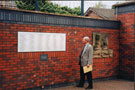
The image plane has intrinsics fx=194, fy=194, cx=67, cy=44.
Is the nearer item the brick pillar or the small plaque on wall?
the small plaque on wall

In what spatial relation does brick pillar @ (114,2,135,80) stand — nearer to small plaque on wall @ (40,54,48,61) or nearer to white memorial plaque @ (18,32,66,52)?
white memorial plaque @ (18,32,66,52)

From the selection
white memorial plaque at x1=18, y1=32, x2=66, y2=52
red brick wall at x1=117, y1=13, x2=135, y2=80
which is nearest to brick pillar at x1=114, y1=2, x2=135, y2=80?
red brick wall at x1=117, y1=13, x2=135, y2=80

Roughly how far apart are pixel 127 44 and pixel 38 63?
4.11 metres

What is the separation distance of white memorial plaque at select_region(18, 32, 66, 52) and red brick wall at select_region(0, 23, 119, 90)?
0.13m

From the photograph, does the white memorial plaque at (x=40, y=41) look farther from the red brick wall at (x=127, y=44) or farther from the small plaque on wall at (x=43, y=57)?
the red brick wall at (x=127, y=44)

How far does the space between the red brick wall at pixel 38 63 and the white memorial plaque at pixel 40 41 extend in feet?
0.41

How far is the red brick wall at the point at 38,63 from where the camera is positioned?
5.50 metres

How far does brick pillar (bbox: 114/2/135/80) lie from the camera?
8.04 metres

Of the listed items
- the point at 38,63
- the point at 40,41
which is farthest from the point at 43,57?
the point at 40,41

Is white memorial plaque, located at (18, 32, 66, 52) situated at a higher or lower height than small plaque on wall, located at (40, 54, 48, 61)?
higher

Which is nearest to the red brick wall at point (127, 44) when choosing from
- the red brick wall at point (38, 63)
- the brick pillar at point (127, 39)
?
the brick pillar at point (127, 39)

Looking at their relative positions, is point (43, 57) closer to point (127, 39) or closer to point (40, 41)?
point (40, 41)

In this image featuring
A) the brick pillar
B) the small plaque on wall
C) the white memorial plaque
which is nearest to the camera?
the white memorial plaque

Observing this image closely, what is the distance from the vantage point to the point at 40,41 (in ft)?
20.0
